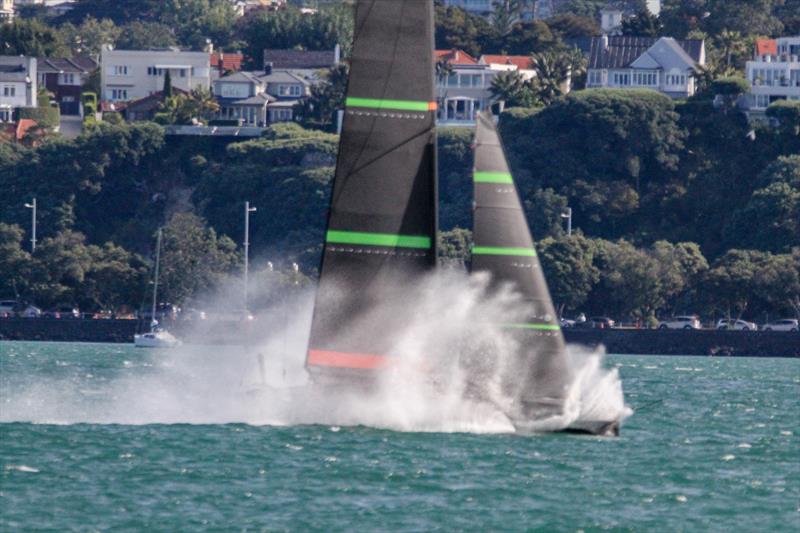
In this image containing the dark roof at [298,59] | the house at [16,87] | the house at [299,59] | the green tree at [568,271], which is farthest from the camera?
the dark roof at [298,59]

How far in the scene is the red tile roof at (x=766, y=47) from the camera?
137 metres

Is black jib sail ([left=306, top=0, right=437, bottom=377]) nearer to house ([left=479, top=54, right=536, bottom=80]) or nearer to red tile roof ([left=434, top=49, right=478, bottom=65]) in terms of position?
red tile roof ([left=434, top=49, right=478, bottom=65])

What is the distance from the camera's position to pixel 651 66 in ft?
454

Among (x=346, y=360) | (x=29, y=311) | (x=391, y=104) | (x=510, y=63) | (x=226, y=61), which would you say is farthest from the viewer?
(x=226, y=61)

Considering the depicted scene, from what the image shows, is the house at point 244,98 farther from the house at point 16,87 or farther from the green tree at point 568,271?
the green tree at point 568,271

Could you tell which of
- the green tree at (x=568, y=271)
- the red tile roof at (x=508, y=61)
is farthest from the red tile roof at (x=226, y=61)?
the green tree at (x=568, y=271)

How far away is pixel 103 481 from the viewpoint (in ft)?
105

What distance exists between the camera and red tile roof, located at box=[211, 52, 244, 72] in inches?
6344

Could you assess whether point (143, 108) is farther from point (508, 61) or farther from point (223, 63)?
point (508, 61)

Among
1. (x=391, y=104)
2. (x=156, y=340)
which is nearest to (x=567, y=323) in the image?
(x=156, y=340)

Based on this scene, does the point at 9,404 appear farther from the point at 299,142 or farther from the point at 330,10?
the point at 330,10

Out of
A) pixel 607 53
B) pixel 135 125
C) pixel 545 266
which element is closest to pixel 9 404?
pixel 545 266

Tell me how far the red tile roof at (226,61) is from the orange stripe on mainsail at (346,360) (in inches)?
5016

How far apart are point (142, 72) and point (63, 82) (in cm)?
506
